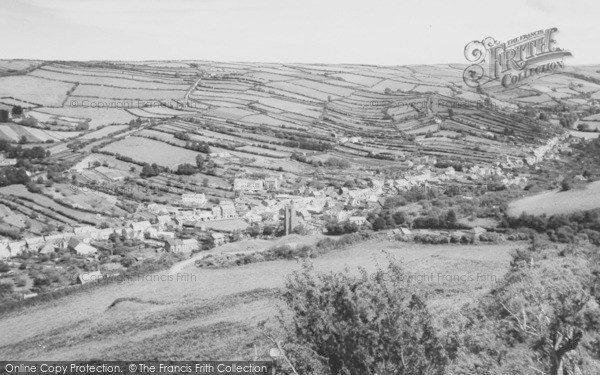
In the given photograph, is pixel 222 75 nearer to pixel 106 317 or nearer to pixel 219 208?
pixel 219 208

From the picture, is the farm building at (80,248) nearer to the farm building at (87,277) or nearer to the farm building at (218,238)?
the farm building at (87,277)

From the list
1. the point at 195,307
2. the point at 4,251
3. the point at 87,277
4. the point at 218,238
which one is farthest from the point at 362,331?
the point at 4,251

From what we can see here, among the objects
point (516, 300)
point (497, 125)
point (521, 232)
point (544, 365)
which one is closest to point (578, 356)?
point (544, 365)

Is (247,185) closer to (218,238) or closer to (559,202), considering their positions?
(218,238)

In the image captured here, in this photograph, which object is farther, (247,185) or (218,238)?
(247,185)

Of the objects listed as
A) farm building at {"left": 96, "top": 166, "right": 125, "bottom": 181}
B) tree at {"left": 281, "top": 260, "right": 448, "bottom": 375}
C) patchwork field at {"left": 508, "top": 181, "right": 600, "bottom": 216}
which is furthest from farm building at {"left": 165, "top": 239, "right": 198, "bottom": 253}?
tree at {"left": 281, "top": 260, "right": 448, "bottom": 375}

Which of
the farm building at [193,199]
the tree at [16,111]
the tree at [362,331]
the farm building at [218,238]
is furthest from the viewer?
the tree at [16,111]

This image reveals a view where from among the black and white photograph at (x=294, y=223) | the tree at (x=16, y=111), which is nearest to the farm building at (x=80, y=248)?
the black and white photograph at (x=294, y=223)

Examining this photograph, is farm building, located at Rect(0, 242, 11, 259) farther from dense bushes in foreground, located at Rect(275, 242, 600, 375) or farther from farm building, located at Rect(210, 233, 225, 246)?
dense bushes in foreground, located at Rect(275, 242, 600, 375)

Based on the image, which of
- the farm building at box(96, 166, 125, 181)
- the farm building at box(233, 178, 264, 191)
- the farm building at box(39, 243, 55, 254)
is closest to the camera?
the farm building at box(39, 243, 55, 254)
